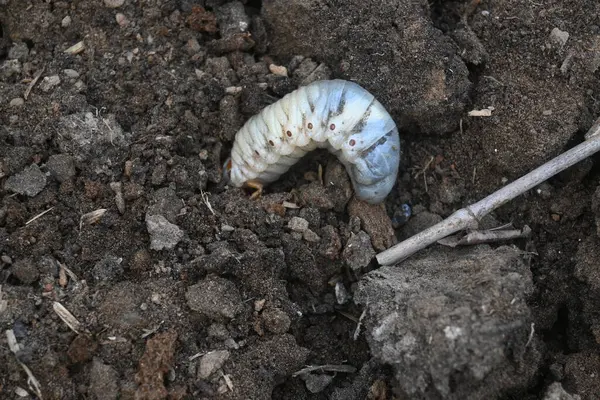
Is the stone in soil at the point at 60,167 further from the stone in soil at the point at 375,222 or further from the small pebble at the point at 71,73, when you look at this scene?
the stone in soil at the point at 375,222

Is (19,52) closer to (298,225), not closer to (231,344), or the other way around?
(298,225)

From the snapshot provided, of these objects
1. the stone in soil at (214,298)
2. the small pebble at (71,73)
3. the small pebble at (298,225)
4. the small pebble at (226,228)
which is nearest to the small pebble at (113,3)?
the small pebble at (71,73)

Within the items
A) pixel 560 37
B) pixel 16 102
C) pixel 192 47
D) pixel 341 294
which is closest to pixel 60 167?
pixel 16 102

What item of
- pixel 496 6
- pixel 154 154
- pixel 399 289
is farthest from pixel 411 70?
pixel 154 154

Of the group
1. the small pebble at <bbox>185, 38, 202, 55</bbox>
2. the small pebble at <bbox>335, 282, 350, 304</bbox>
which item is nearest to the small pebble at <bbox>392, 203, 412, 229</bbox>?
the small pebble at <bbox>335, 282, 350, 304</bbox>

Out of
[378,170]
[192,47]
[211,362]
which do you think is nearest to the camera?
[211,362]

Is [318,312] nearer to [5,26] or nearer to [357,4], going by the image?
[357,4]

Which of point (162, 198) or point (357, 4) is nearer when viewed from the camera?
point (162, 198)
